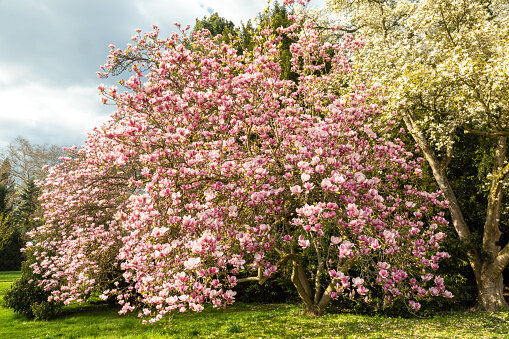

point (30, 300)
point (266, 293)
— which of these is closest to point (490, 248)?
point (266, 293)

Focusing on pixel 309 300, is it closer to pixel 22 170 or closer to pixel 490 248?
pixel 490 248

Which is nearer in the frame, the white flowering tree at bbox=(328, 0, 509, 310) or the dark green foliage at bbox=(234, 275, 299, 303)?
the white flowering tree at bbox=(328, 0, 509, 310)

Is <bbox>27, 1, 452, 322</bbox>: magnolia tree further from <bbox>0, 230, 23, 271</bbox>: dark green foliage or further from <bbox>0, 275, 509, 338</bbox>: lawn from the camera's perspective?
<bbox>0, 230, 23, 271</bbox>: dark green foliage

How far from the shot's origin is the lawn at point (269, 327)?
22.0ft

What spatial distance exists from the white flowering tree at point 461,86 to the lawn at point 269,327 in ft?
9.07

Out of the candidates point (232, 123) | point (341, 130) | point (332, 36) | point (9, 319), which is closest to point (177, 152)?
point (232, 123)

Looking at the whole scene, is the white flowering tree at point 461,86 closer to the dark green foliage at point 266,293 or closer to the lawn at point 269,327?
the lawn at point 269,327

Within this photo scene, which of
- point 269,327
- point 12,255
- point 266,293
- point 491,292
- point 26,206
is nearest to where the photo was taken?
point 269,327

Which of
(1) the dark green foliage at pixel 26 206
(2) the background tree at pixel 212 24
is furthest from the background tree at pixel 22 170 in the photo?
(2) the background tree at pixel 212 24

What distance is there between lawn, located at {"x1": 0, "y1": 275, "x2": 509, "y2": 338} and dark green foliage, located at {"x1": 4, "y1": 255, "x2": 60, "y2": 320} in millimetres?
421

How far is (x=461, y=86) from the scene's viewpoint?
31.9 feet

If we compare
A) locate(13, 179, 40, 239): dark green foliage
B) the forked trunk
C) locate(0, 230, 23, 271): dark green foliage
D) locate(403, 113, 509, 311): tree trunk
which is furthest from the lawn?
Result: locate(0, 230, 23, 271): dark green foliage

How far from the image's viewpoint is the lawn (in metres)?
6.71

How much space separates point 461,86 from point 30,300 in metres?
17.2
